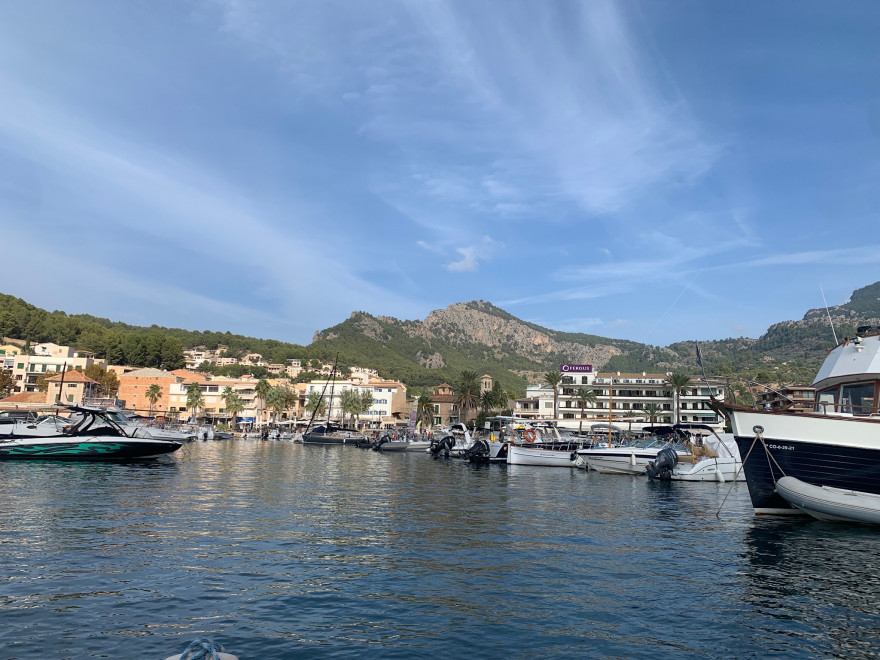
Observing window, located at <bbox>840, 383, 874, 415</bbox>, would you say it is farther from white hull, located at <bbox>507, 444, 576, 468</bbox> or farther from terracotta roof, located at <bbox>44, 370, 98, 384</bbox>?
terracotta roof, located at <bbox>44, 370, 98, 384</bbox>

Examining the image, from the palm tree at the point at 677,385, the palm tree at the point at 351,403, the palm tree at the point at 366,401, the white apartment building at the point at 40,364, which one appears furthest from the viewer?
the palm tree at the point at 366,401

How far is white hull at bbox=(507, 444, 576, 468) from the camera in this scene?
5178 centimetres

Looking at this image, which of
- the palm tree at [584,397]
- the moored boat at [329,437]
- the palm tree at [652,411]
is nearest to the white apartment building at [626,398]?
the palm tree at [652,411]

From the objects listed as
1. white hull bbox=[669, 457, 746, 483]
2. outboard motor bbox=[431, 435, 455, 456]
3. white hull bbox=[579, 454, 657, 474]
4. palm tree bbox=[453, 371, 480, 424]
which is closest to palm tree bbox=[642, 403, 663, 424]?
palm tree bbox=[453, 371, 480, 424]

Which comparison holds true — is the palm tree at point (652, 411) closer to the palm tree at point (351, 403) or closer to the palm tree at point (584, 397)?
the palm tree at point (584, 397)

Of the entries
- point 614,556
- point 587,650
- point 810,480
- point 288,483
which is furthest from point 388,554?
point 288,483

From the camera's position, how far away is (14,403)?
304 feet

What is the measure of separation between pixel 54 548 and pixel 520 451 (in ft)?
135

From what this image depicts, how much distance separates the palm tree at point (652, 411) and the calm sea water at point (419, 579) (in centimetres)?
8983

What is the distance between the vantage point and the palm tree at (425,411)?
140 metres

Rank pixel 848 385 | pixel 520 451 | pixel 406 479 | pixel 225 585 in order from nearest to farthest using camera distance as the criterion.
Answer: pixel 225 585
pixel 848 385
pixel 406 479
pixel 520 451

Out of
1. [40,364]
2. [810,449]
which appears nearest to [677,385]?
[810,449]

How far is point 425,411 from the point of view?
471ft

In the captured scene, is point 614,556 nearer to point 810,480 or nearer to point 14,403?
point 810,480
